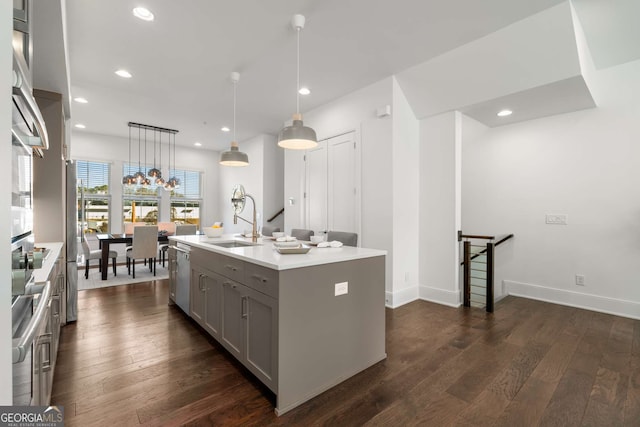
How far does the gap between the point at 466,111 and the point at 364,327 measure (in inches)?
123

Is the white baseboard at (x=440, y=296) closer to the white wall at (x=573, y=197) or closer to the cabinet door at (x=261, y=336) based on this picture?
the white wall at (x=573, y=197)

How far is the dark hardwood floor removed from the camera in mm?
1693

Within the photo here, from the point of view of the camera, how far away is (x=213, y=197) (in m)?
8.32

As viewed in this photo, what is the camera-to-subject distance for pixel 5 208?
556 millimetres

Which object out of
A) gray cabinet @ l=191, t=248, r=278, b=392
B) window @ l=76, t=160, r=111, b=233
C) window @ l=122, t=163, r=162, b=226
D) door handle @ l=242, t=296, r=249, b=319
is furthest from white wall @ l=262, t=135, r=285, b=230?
door handle @ l=242, t=296, r=249, b=319

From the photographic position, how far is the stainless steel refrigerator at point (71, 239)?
311 cm

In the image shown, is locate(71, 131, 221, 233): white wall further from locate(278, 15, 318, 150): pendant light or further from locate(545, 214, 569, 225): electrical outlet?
locate(545, 214, 569, 225): electrical outlet

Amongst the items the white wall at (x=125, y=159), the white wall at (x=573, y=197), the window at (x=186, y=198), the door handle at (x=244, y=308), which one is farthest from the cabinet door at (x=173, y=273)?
the white wall at (x=573, y=197)

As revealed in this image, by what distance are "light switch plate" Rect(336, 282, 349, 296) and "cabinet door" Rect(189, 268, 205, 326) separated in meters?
1.48

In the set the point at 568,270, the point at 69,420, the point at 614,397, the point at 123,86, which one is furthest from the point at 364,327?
the point at 123,86

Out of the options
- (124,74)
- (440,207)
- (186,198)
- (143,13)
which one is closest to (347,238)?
(440,207)

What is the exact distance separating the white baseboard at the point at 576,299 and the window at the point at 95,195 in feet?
27.5

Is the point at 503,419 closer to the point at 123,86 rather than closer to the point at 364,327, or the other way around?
the point at 364,327

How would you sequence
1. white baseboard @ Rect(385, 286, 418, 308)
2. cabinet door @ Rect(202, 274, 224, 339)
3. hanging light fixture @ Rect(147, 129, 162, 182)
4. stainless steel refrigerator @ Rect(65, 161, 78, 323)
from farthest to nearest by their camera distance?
hanging light fixture @ Rect(147, 129, 162, 182)
white baseboard @ Rect(385, 286, 418, 308)
stainless steel refrigerator @ Rect(65, 161, 78, 323)
cabinet door @ Rect(202, 274, 224, 339)
